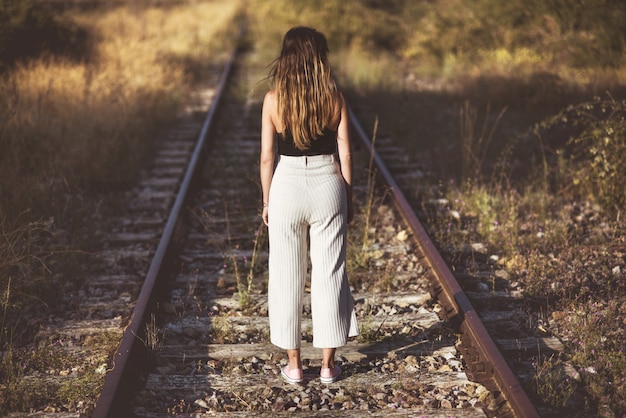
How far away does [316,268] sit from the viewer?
4.46 meters

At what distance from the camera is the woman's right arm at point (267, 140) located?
164 inches

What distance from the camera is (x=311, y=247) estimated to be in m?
4.46

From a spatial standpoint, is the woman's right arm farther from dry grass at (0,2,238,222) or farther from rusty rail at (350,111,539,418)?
dry grass at (0,2,238,222)

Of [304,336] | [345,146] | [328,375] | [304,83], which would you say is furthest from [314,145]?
[304,336]

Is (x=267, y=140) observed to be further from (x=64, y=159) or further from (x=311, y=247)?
(x=64, y=159)

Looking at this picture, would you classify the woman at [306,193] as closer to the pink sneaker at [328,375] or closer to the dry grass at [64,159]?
the pink sneaker at [328,375]

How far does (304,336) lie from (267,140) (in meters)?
1.60

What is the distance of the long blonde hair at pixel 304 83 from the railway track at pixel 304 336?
156cm

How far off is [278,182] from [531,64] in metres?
9.78

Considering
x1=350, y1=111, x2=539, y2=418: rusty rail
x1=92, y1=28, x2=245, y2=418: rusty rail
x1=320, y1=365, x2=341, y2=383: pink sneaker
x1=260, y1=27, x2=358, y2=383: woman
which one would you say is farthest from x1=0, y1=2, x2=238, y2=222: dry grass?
x1=320, y1=365, x2=341, y2=383: pink sneaker

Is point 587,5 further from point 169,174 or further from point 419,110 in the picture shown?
point 169,174

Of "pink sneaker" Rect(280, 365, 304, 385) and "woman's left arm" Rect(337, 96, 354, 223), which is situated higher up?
"woman's left arm" Rect(337, 96, 354, 223)

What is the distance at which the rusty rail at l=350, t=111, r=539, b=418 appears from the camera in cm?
400

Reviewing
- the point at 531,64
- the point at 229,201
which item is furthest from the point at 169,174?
the point at 531,64
